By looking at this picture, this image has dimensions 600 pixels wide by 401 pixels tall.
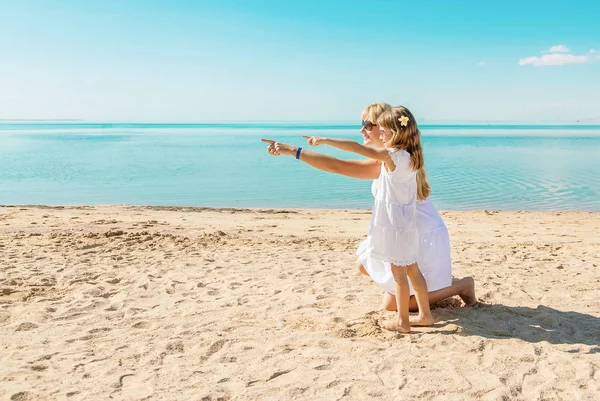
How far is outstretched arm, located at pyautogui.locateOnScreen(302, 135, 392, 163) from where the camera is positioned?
13.0 feet

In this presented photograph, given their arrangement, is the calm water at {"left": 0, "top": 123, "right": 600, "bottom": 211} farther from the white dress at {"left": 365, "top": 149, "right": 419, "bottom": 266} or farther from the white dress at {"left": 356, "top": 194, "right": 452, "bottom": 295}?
the white dress at {"left": 365, "top": 149, "right": 419, "bottom": 266}

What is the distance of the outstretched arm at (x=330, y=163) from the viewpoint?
13.3ft

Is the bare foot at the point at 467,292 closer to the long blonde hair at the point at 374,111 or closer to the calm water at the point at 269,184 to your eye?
the long blonde hair at the point at 374,111

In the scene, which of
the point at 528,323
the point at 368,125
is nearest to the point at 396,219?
the point at 368,125

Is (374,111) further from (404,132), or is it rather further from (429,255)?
(429,255)

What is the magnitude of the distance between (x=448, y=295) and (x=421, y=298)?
57cm

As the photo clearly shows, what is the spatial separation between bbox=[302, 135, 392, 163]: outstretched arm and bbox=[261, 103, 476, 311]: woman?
0.14 meters

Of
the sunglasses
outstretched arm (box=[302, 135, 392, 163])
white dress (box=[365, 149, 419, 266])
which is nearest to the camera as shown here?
outstretched arm (box=[302, 135, 392, 163])

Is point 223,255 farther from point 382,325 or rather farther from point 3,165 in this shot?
point 3,165

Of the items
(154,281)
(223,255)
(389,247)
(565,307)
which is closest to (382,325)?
(389,247)

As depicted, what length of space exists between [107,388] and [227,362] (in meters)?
0.83

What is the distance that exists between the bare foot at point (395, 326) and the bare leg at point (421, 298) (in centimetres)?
18

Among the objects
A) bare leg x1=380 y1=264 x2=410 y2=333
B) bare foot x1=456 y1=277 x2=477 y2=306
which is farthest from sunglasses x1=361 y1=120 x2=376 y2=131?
bare foot x1=456 y1=277 x2=477 y2=306

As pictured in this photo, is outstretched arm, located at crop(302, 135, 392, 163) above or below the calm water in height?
above
